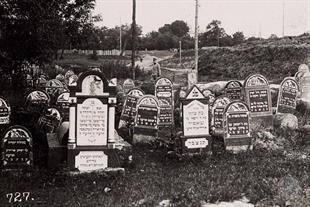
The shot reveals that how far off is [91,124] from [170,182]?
188 centimetres

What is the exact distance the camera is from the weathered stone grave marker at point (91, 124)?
26.8ft

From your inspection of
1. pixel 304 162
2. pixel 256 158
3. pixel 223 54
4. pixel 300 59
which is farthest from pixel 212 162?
pixel 223 54

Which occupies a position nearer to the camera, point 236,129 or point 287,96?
point 236,129

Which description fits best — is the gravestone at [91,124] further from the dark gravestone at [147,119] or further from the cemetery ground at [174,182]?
the dark gravestone at [147,119]

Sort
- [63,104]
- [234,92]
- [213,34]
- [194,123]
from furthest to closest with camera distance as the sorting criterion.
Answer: [213,34] → [234,92] → [63,104] → [194,123]

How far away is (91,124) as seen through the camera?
8258 mm

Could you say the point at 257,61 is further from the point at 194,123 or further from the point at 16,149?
the point at 16,149

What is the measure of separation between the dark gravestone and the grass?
148 cm

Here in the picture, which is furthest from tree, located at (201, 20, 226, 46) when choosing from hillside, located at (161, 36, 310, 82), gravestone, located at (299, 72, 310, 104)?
gravestone, located at (299, 72, 310, 104)

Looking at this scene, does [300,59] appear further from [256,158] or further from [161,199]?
[161,199]

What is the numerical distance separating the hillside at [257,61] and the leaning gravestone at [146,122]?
20.2 m

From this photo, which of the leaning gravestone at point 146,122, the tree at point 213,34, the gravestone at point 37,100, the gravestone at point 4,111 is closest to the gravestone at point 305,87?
the leaning gravestone at point 146,122

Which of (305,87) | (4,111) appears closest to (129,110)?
(4,111)

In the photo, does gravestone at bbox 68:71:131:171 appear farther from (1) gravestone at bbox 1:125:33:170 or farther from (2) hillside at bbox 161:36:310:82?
(2) hillside at bbox 161:36:310:82
